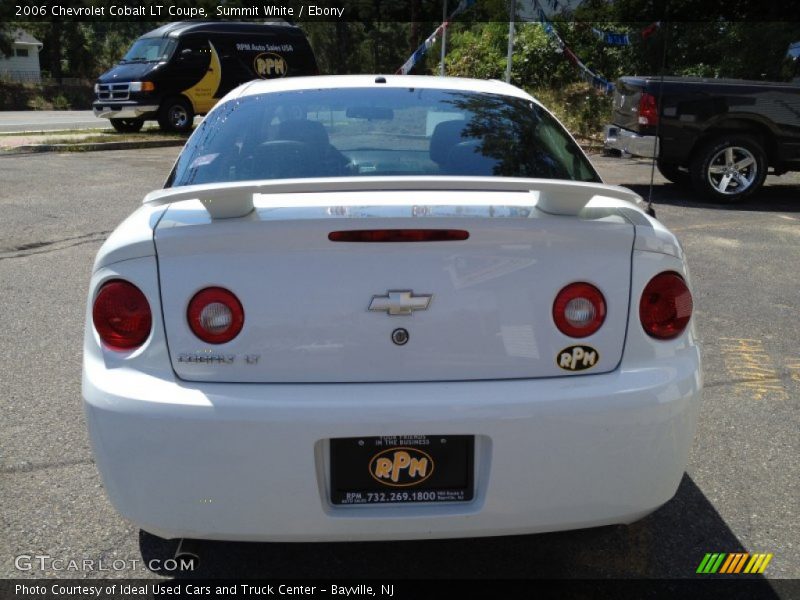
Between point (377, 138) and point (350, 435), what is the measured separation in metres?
1.48

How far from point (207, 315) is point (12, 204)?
7.77 m

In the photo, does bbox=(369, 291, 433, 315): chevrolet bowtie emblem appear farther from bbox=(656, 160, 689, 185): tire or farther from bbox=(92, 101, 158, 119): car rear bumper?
bbox=(92, 101, 158, 119): car rear bumper

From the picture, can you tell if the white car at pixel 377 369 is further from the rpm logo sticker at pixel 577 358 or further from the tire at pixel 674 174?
the tire at pixel 674 174

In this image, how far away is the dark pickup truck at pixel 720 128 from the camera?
31.3 ft

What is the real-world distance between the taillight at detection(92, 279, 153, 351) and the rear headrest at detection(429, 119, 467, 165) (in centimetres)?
131

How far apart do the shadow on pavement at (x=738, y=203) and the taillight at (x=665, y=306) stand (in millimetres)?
7548

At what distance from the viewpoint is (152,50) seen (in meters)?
17.8

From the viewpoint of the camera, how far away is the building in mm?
56022

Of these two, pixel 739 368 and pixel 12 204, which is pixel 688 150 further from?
pixel 12 204

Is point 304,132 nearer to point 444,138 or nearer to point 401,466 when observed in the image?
point 444,138

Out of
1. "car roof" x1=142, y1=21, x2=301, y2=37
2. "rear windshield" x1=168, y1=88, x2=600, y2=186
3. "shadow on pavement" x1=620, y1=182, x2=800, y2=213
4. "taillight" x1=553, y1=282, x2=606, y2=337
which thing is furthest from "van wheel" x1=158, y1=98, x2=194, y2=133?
"taillight" x1=553, y1=282, x2=606, y2=337

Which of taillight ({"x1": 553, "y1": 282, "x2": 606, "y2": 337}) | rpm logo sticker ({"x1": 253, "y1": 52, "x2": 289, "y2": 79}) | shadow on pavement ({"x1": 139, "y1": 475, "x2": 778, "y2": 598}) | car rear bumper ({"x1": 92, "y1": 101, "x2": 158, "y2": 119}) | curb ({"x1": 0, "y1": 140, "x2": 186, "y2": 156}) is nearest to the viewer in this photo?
taillight ({"x1": 553, "y1": 282, "x2": 606, "y2": 337})

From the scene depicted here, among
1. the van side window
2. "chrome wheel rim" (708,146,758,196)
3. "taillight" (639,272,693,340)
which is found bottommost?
"chrome wheel rim" (708,146,758,196)

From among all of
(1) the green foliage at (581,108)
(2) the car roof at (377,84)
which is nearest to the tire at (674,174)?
(1) the green foliage at (581,108)
